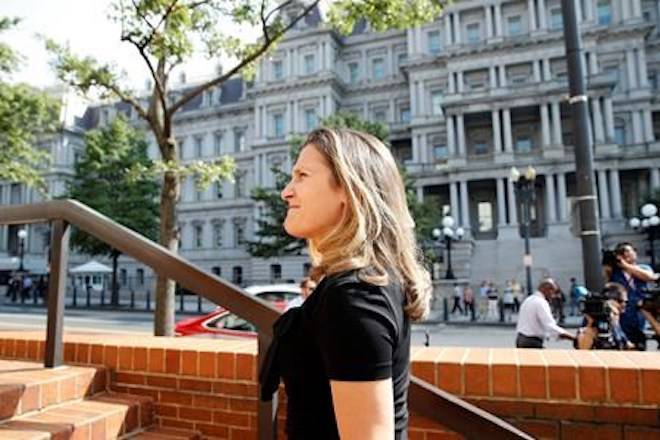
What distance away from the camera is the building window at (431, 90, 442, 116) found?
5219cm

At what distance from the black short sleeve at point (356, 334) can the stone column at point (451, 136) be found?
155 feet

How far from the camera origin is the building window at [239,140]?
59.8m

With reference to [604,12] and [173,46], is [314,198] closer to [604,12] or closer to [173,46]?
[173,46]

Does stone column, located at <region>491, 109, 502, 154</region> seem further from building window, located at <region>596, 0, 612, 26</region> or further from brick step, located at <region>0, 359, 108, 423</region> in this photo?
brick step, located at <region>0, 359, 108, 423</region>

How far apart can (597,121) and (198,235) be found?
4213 cm

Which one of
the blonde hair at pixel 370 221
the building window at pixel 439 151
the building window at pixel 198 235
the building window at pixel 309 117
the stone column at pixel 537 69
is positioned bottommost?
the blonde hair at pixel 370 221

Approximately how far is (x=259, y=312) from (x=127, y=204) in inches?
1342

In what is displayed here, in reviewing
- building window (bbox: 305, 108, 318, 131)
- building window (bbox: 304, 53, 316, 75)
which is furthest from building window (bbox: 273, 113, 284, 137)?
building window (bbox: 304, 53, 316, 75)

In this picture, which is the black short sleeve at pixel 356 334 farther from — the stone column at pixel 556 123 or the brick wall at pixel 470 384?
the stone column at pixel 556 123

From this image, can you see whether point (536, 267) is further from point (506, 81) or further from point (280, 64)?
point (280, 64)

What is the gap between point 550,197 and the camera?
42.9m

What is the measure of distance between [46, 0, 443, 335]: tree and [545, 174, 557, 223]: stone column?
39105mm

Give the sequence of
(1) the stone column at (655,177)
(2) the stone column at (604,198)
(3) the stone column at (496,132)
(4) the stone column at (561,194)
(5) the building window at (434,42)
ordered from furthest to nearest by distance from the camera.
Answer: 1. (5) the building window at (434,42)
2. (3) the stone column at (496,132)
3. (4) the stone column at (561,194)
4. (1) the stone column at (655,177)
5. (2) the stone column at (604,198)

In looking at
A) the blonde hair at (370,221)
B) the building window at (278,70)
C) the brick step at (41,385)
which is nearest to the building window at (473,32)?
the building window at (278,70)
